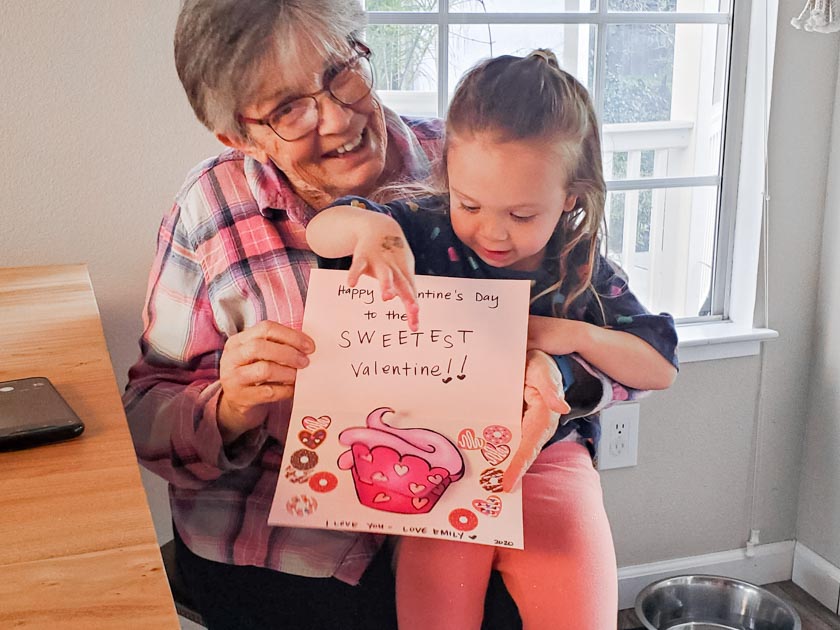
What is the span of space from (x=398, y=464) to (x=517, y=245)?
0.31 metres

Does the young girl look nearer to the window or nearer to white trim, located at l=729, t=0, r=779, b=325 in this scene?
the window

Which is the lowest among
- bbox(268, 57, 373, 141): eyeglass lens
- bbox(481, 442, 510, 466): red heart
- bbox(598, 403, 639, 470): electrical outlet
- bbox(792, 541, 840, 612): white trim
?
bbox(792, 541, 840, 612): white trim

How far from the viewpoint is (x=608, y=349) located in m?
1.12

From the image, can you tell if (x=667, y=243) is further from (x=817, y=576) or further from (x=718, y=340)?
(x=817, y=576)

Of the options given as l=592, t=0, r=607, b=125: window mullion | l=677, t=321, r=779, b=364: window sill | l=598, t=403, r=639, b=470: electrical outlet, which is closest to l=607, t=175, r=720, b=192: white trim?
l=592, t=0, r=607, b=125: window mullion

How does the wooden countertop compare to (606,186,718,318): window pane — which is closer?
the wooden countertop

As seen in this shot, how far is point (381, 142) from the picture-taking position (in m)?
1.09

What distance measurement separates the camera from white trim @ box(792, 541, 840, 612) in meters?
1.76

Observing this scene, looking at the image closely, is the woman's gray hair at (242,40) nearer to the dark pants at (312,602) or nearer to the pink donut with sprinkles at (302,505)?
the pink donut with sprinkles at (302,505)

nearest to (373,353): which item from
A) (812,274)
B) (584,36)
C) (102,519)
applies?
(102,519)

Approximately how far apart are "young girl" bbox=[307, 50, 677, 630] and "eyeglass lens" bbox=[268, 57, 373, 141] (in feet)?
0.34

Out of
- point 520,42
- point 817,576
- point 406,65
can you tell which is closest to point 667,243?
point 520,42

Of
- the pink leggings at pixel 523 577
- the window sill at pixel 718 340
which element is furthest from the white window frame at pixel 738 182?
the pink leggings at pixel 523 577

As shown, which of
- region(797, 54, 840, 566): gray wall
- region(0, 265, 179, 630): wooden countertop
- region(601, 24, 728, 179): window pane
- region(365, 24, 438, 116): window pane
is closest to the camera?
region(0, 265, 179, 630): wooden countertop
